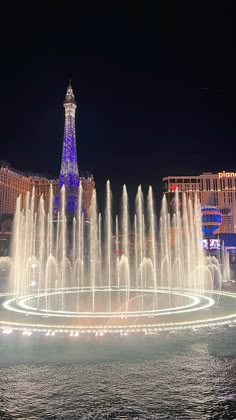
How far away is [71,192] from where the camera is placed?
89.4 meters

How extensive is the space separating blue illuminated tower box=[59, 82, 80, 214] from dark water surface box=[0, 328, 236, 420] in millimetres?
79982

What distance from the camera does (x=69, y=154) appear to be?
8900 centimetres

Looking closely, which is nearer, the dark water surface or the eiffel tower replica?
the dark water surface

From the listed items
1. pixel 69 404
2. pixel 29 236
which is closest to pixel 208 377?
pixel 69 404

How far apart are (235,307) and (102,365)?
991cm

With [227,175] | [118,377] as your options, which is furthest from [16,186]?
[118,377]

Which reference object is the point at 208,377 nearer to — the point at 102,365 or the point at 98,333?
the point at 102,365

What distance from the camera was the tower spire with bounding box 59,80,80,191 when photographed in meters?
88.6

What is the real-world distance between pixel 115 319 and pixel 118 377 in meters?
6.13

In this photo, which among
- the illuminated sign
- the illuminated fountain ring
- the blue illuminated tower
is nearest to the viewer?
the illuminated fountain ring

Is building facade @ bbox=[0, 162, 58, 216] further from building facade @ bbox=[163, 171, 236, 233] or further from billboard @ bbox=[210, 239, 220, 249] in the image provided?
billboard @ bbox=[210, 239, 220, 249]

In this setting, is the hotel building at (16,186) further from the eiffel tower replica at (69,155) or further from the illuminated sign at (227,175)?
the illuminated sign at (227,175)

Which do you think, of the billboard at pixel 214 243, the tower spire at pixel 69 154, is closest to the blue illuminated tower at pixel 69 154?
the tower spire at pixel 69 154

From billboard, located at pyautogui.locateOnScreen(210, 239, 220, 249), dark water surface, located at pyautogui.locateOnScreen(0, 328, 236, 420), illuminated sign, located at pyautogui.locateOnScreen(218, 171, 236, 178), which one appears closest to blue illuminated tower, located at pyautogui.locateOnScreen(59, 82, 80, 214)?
billboard, located at pyautogui.locateOnScreen(210, 239, 220, 249)
